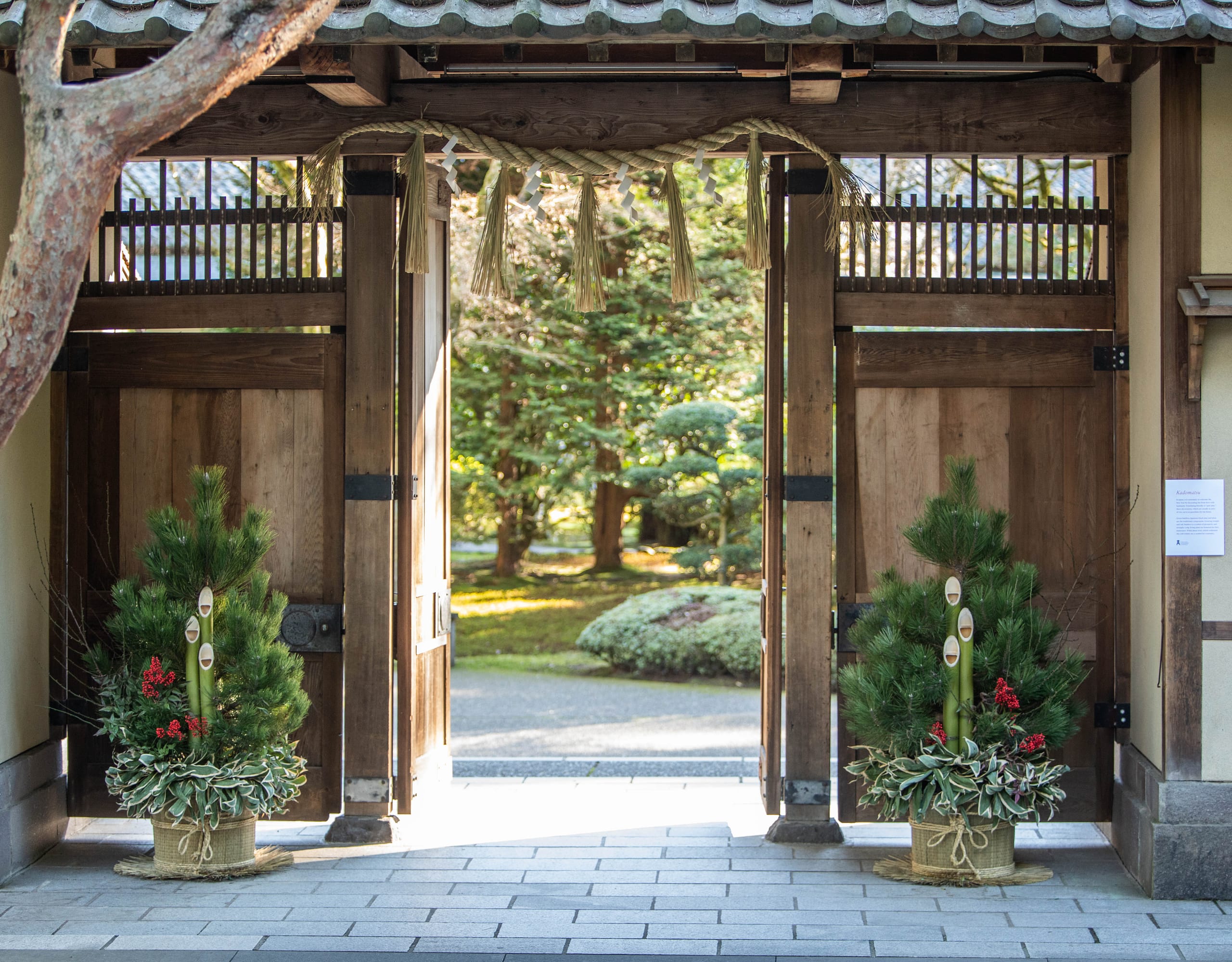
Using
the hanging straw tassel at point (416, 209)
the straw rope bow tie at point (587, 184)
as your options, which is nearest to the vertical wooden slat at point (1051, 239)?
the straw rope bow tie at point (587, 184)

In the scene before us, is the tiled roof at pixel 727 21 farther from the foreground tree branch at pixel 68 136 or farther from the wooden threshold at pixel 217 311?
the wooden threshold at pixel 217 311

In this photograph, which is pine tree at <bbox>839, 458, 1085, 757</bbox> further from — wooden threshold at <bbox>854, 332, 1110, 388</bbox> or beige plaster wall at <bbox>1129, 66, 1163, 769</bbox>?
wooden threshold at <bbox>854, 332, 1110, 388</bbox>

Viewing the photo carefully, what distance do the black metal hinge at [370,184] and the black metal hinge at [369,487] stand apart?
1066 mm

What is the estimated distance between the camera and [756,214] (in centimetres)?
455

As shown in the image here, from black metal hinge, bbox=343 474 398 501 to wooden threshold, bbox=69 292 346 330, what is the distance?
60cm

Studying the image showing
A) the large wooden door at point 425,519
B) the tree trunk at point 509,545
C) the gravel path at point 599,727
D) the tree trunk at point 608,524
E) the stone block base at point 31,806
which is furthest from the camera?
the tree trunk at point 608,524

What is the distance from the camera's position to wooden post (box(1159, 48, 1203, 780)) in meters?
4.14

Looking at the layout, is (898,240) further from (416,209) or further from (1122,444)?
(416,209)

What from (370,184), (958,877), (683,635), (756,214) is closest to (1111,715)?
(958,877)

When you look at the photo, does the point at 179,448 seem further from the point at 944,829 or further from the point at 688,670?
the point at 688,670

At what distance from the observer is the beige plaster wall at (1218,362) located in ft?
13.6

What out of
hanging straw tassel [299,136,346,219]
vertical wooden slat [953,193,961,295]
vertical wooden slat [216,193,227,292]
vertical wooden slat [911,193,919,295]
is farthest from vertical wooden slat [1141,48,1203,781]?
vertical wooden slat [216,193,227,292]

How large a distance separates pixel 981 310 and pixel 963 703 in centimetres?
149

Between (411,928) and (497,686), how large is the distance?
6174 mm
